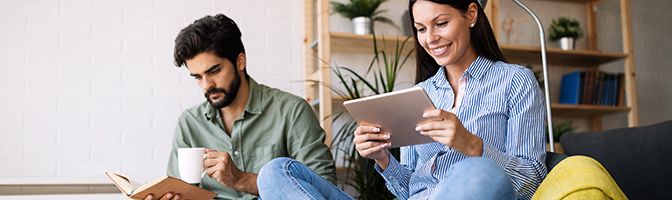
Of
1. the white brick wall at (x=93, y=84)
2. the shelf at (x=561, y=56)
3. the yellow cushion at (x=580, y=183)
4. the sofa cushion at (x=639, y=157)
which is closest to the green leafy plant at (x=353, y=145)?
the white brick wall at (x=93, y=84)

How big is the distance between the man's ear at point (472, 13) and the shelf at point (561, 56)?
211 centimetres

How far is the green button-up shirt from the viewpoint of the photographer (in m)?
2.50

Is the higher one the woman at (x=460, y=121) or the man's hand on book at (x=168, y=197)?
the woman at (x=460, y=121)

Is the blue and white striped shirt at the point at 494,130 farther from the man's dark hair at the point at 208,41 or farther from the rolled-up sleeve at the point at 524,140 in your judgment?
the man's dark hair at the point at 208,41

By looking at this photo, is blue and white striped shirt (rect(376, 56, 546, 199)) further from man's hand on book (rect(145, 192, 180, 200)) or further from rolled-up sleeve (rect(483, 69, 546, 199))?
man's hand on book (rect(145, 192, 180, 200))

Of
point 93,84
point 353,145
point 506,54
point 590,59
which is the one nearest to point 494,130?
point 353,145

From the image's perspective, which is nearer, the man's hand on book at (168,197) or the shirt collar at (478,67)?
the shirt collar at (478,67)

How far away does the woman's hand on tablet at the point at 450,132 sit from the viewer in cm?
162

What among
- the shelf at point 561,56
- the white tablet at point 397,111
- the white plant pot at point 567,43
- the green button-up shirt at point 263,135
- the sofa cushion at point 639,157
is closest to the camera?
the white tablet at point 397,111

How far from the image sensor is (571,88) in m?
4.32

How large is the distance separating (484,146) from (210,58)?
46.4 inches

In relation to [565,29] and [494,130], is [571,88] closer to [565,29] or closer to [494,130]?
[565,29]

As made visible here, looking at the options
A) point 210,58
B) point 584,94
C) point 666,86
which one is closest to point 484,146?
point 210,58

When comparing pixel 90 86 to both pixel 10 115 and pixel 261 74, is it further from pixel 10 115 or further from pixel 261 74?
pixel 261 74
